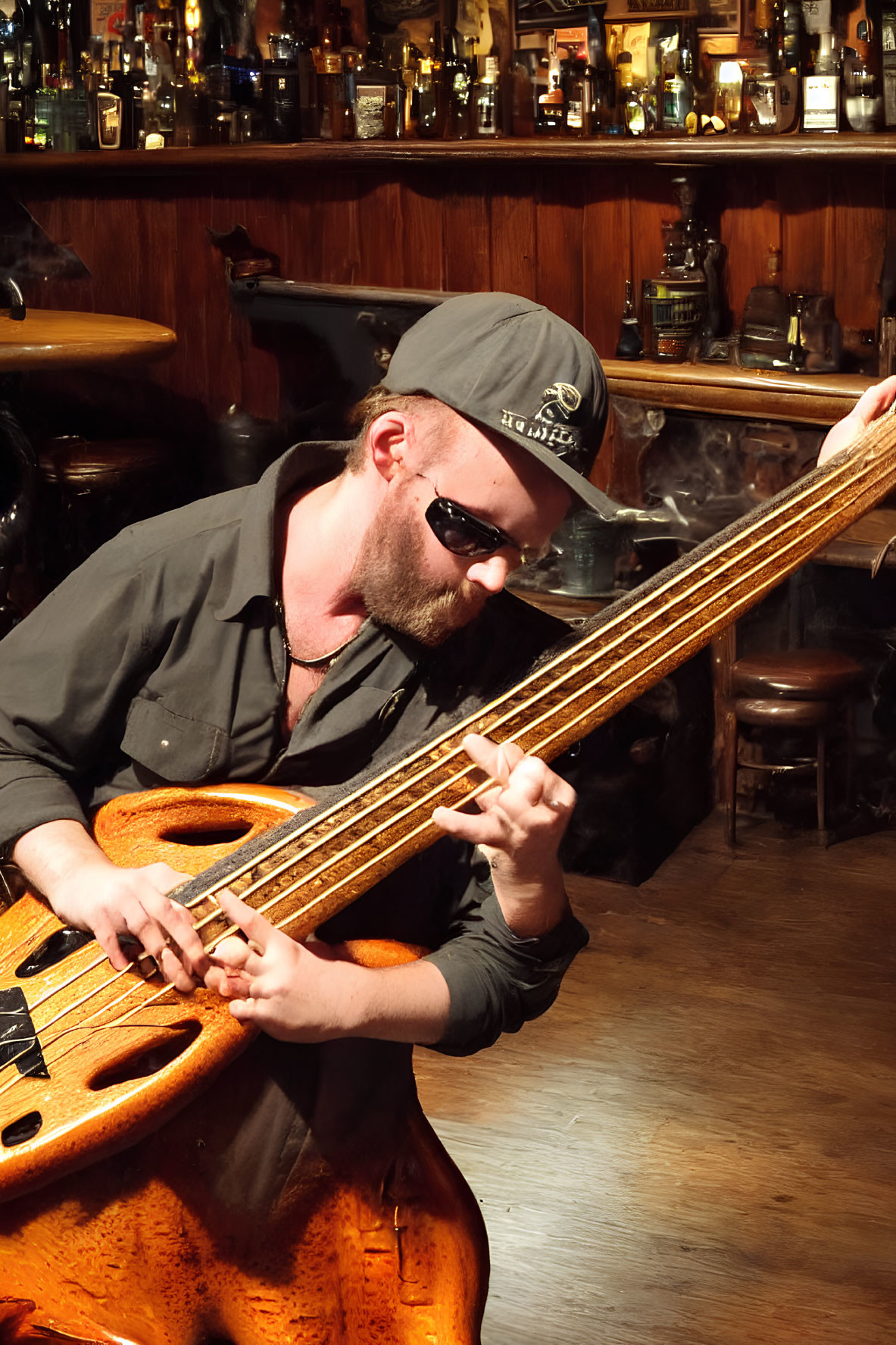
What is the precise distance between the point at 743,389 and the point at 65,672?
1.48 metres

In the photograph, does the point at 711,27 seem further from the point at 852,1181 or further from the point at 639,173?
the point at 852,1181

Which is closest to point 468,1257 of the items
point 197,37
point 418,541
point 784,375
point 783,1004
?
point 418,541

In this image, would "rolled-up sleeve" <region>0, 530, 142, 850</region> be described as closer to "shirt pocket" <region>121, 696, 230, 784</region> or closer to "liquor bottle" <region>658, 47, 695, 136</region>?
"shirt pocket" <region>121, 696, 230, 784</region>

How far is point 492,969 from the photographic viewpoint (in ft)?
3.70

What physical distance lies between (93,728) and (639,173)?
1.75m

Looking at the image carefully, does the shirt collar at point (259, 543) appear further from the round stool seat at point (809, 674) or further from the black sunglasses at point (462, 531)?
the round stool seat at point (809, 674)

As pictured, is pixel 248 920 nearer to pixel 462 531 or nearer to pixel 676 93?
pixel 462 531

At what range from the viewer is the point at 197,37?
2.28 meters

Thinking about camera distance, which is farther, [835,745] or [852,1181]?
[835,745]

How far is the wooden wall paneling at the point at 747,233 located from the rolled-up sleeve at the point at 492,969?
5.38 ft

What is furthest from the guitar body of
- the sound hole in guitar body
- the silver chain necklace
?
the silver chain necklace

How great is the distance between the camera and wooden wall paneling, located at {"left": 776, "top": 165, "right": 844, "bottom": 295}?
246 cm

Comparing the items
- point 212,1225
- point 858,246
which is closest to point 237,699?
point 212,1225

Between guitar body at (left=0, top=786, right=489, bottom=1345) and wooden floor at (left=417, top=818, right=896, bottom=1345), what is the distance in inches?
18.2
